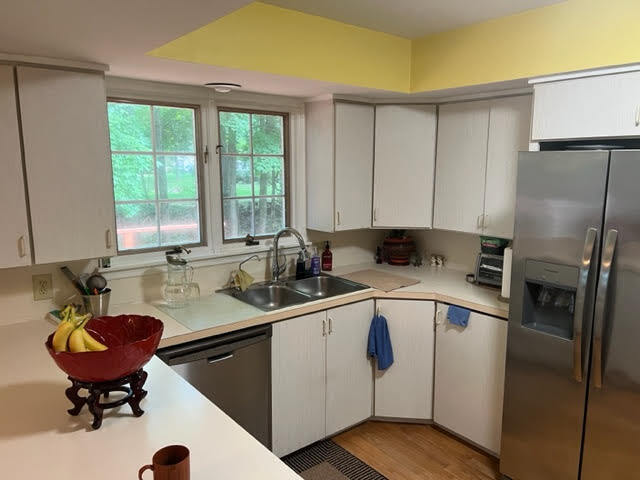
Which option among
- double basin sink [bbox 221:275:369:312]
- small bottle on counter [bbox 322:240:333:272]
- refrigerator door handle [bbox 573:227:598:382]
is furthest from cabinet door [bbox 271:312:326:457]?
refrigerator door handle [bbox 573:227:598:382]

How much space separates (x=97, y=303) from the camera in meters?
2.17

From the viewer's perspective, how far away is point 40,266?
2.18 metres

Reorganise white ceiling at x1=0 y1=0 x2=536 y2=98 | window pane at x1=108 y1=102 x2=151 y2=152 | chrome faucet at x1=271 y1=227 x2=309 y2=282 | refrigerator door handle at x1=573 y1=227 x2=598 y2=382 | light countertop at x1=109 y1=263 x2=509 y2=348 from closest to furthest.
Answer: white ceiling at x1=0 y1=0 x2=536 y2=98 < refrigerator door handle at x1=573 y1=227 x2=598 y2=382 < light countertop at x1=109 y1=263 x2=509 y2=348 < window pane at x1=108 y1=102 x2=151 y2=152 < chrome faucet at x1=271 y1=227 x2=309 y2=282

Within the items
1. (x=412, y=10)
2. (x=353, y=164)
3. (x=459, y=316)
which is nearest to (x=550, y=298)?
(x=459, y=316)

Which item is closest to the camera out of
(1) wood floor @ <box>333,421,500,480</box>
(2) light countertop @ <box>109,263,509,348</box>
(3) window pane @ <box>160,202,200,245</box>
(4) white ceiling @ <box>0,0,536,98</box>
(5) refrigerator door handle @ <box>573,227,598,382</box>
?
(4) white ceiling @ <box>0,0,536,98</box>

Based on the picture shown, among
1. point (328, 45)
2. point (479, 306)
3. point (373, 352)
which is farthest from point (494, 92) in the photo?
point (373, 352)

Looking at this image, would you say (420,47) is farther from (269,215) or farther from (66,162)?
(66,162)

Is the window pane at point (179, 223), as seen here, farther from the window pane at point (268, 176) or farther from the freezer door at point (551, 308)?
the freezer door at point (551, 308)

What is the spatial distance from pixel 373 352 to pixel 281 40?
1815 millimetres

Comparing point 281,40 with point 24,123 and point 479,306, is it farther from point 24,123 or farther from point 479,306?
point 479,306

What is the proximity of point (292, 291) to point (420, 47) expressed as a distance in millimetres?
1652

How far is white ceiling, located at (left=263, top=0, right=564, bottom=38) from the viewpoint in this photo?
2154mm

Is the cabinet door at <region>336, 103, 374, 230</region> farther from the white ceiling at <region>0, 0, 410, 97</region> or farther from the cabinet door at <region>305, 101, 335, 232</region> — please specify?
the white ceiling at <region>0, 0, 410, 97</region>

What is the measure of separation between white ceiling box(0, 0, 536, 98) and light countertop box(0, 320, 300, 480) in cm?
112
